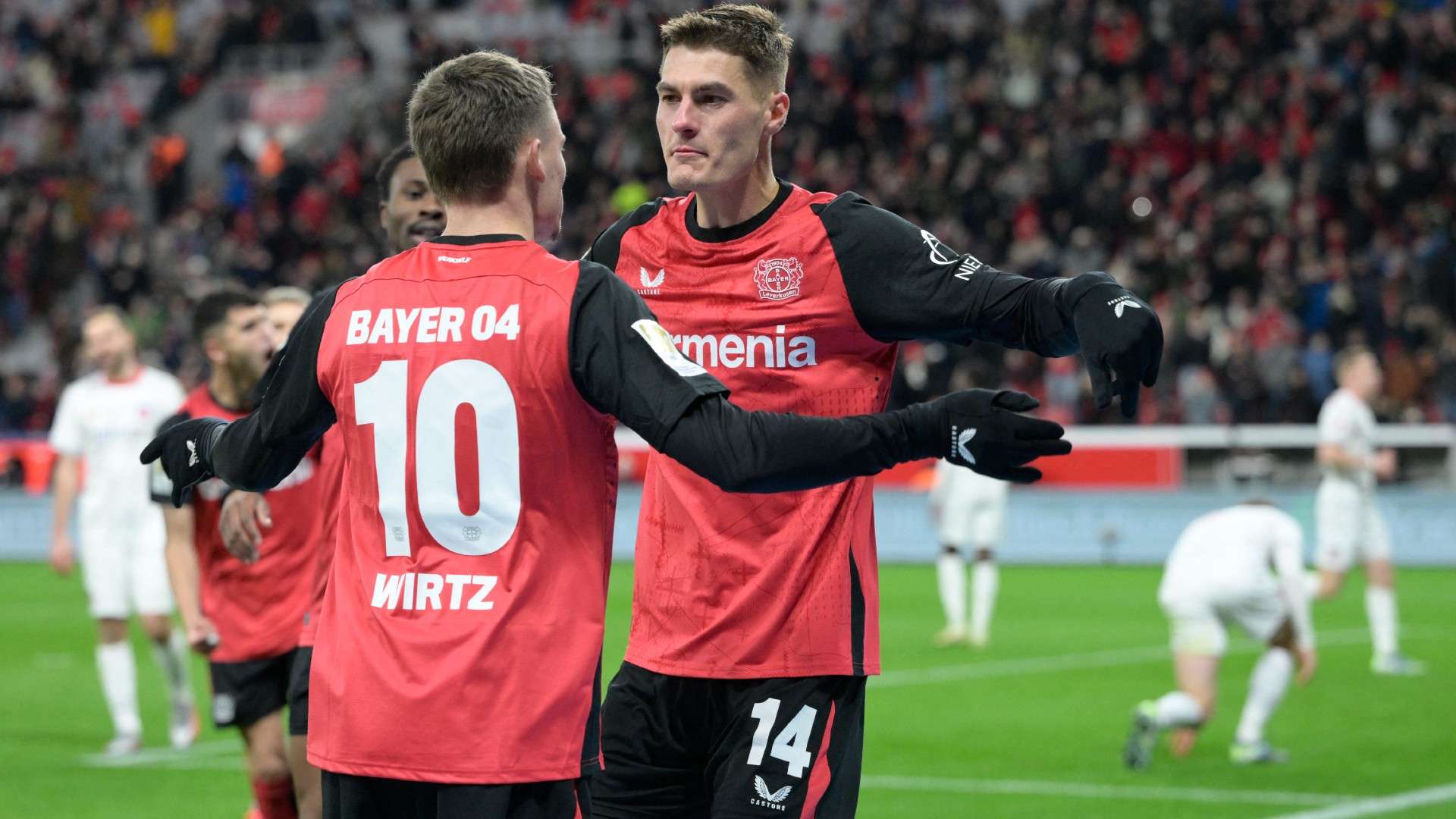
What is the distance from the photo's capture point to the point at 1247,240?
2227cm

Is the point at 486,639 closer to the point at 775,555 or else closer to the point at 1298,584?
the point at 775,555

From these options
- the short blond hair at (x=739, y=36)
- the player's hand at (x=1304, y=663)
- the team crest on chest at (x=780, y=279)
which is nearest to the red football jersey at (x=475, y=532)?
the team crest on chest at (x=780, y=279)

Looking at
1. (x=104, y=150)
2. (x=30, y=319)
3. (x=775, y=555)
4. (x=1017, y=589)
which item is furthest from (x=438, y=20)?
(x=775, y=555)

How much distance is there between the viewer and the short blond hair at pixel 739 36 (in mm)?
4262

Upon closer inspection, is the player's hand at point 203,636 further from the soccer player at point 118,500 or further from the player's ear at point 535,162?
the player's ear at point 535,162

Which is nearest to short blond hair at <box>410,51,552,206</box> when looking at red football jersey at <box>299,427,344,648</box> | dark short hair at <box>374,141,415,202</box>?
dark short hair at <box>374,141,415,202</box>

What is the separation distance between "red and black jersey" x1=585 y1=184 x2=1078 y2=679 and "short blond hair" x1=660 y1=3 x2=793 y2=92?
31 cm

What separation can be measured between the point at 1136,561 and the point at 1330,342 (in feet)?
10.7

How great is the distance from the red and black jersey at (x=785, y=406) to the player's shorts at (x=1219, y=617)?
18.6 ft

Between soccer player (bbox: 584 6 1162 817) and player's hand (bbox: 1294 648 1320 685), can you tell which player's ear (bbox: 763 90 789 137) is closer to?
soccer player (bbox: 584 6 1162 817)

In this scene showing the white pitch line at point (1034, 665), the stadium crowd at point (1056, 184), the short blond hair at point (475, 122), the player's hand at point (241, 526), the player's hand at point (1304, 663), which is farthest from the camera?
the stadium crowd at point (1056, 184)

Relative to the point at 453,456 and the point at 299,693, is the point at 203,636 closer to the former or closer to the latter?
the point at 299,693

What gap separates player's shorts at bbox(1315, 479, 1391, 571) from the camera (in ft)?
44.3

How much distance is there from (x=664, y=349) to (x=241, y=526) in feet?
7.13
